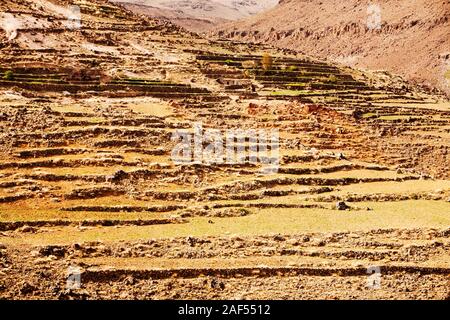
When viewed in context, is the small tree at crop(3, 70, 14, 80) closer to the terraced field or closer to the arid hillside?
the terraced field

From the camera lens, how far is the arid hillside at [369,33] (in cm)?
9554

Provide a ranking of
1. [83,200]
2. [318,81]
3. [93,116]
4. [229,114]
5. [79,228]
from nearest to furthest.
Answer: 1. [79,228]
2. [83,200]
3. [93,116]
4. [229,114]
5. [318,81]

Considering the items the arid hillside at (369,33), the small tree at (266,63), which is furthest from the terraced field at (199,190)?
the arid hillside at (369,33)

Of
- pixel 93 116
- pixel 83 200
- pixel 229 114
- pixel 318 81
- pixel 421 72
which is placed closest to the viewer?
pixel 83 200

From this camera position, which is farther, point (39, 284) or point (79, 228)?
point (79, 228)

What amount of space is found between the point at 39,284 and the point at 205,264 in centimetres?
572

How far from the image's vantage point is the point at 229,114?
38969 millimetres

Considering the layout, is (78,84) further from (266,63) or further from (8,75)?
(266,63)

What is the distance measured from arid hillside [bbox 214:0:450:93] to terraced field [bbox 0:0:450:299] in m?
46.3

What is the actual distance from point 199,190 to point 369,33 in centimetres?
10087

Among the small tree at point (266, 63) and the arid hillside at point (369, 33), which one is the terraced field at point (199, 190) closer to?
the small tree at point (266, 63)

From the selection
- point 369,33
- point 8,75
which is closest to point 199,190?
point 8,75
